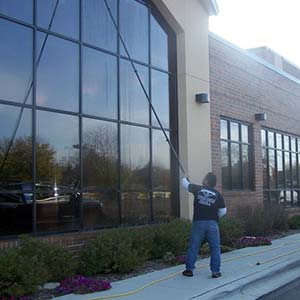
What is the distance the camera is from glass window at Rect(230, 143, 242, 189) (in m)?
15.7

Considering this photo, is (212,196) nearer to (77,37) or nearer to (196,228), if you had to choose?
(196,228)

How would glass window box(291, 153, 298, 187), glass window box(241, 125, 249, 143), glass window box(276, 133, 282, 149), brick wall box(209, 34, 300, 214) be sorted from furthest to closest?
1. glass window box(291, 153, 298, 187)
2. glass window box(276, 133, 282, 149)
3. glass window box(241, 125, 249, 143)
4. brick wall box(209, 34, 300, 214)

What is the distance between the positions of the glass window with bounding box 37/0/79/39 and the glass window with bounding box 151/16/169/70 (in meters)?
2.65

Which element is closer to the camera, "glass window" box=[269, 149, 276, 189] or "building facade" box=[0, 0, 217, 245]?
"building facade" box=[0, 0, 217, 245]

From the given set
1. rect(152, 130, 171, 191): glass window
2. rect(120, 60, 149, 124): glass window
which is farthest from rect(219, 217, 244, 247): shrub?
rect(120, 60, 149, 124): glass window

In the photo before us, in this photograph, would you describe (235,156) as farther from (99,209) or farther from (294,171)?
(99,209)

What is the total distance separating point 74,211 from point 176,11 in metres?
5.69

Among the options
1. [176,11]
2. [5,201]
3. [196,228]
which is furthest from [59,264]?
[176,11]

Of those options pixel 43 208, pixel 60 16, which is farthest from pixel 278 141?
pixel 43 208

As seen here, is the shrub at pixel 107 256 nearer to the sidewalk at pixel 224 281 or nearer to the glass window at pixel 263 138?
the sidewalk at pixel 224 281

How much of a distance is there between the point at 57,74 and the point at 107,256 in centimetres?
332

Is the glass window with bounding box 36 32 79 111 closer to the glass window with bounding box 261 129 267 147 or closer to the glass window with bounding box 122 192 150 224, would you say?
the glass window with bounding box 122 192 150 224

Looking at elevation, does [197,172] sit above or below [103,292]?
above

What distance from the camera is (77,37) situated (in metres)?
10.2
